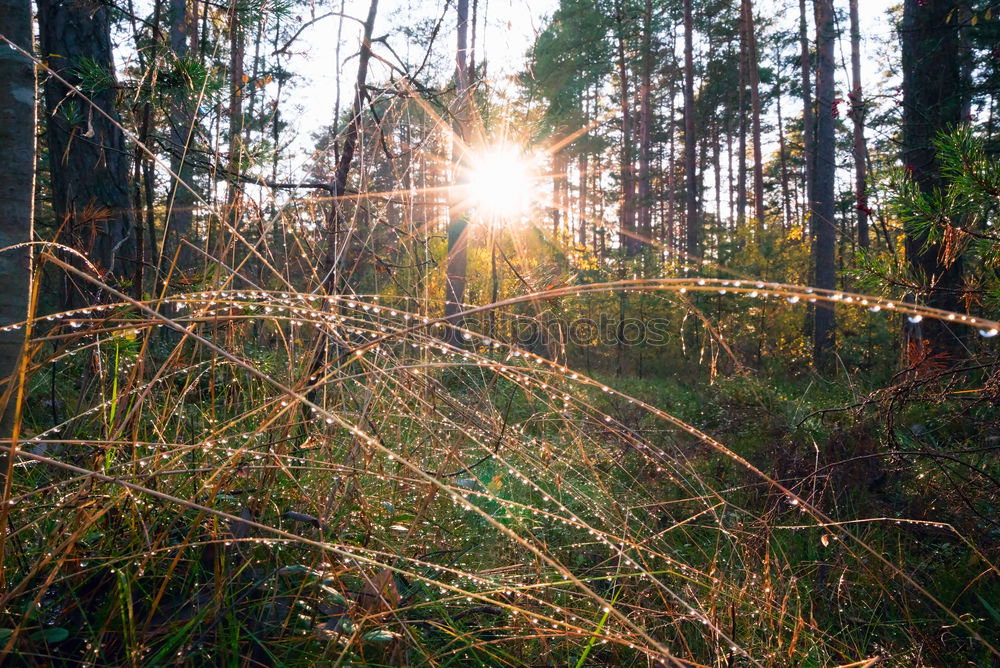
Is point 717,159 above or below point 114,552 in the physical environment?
above

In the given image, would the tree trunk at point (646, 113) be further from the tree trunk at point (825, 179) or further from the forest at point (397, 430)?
the forest at point (397, 430)

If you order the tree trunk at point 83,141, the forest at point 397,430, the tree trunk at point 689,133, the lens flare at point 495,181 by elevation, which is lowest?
the forest at point 397,430

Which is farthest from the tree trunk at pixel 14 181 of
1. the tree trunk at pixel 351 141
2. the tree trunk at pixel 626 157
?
the tree trunk at pixel 626 157

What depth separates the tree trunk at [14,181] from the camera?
4.18 ft

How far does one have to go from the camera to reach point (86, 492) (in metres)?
1.13

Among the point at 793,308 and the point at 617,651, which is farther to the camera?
the point at 793,308

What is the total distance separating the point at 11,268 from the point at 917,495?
3005mm

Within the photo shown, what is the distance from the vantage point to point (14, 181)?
50.8 inches

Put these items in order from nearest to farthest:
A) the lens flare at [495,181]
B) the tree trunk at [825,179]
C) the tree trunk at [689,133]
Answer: the lens flare at [495,181], the tree trunk at [825,179], the tree trunk at [689,133]

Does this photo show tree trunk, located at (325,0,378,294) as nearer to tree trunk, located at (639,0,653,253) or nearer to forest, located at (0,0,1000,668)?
forest, located at (0,0,1000,668)

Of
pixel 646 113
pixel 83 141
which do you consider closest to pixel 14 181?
pixel 83 141

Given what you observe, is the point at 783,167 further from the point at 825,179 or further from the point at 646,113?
the point at 825,179

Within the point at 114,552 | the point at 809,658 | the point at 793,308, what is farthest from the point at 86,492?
the point at 793,308

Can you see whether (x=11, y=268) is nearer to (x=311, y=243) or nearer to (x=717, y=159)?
(x=311, y=243)
